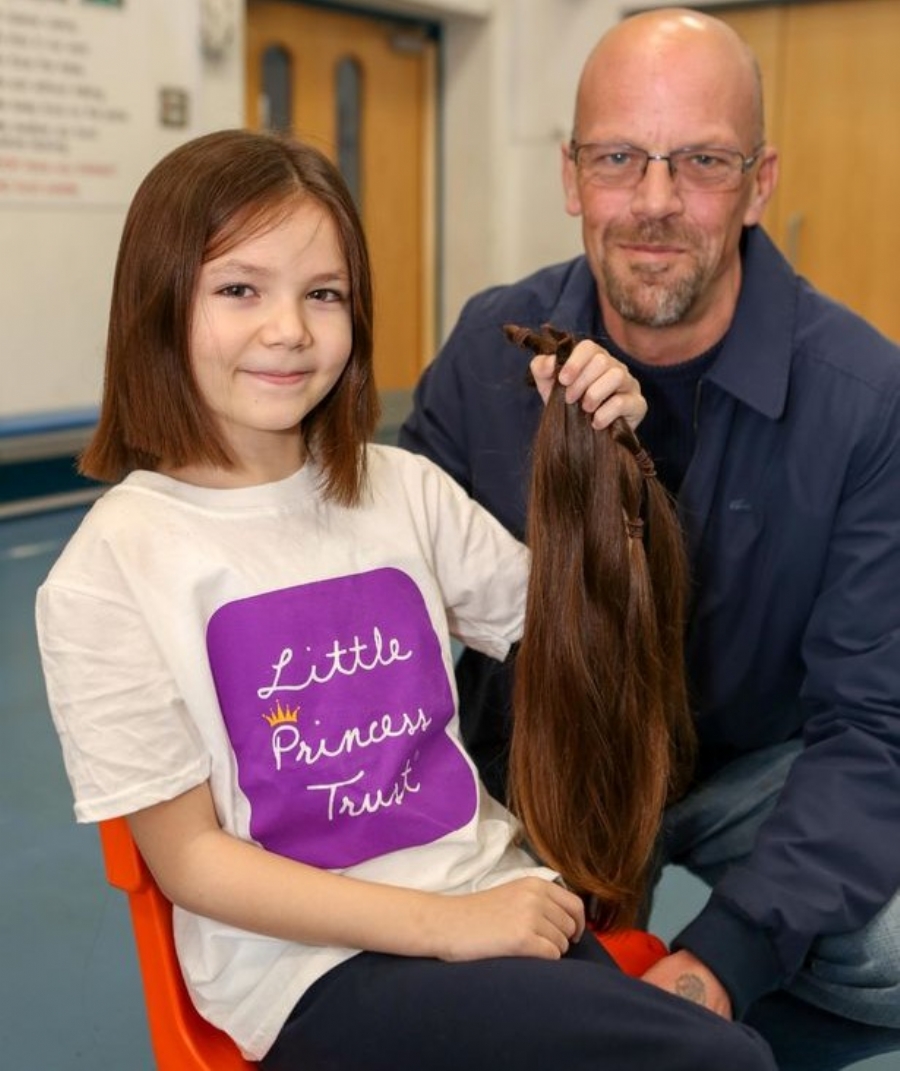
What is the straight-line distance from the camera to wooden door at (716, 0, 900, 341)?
16.6 ft

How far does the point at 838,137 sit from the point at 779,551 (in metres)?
4.31

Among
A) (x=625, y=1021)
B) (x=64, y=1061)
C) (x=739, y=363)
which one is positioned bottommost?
(x=64, y=1061)

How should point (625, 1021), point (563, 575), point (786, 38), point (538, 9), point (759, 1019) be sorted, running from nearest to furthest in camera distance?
point (625, 1021) < point (563, 575) < point (759, 1019) < point (786, 38) < point (538, 9)

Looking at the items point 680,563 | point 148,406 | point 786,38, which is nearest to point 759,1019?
point 680,563

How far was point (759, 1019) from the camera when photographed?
1426 millimetres

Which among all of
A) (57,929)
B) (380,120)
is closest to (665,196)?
(57,929)

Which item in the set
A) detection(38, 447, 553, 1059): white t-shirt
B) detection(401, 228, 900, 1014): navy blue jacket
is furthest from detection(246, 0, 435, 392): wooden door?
detection(38, 447, 553, 1059): white t-shirt

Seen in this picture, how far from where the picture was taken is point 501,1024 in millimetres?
922

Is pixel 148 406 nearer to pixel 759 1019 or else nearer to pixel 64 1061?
pixel 64 1061

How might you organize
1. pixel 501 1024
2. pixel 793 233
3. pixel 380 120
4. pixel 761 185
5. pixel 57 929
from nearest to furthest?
1. pixel 501 1024
2. pixel 761 185
3. pixel 57 929
4. pixel 793 233
5. pixel 380 120

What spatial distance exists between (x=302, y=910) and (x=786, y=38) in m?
5.15

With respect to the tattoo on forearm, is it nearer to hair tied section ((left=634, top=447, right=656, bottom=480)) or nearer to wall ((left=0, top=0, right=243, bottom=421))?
hair tied section ((left=634, top=447, right=656, bottom=480))

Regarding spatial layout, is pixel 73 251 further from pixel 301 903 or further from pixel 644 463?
pixel 301 903

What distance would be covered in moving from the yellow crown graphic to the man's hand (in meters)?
0.44
